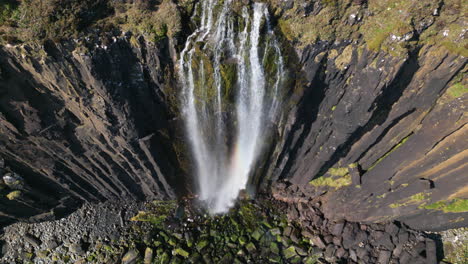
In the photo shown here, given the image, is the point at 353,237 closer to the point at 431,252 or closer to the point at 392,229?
the point at 392,229

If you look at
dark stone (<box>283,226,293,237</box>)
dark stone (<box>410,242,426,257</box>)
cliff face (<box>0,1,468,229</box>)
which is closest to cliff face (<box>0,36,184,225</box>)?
cliff face (<box>0,1,468,229</box>)

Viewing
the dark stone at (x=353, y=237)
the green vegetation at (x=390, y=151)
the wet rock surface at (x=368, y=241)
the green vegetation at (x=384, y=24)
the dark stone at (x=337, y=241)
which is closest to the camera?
the green vegetation at (x=384, y=24)

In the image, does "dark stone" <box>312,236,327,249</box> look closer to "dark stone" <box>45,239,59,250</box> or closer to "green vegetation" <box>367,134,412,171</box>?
"green vegetation" <box>367,134,412,171</box>

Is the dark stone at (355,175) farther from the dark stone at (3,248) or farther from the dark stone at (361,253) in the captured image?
the dark stone at (3,248)

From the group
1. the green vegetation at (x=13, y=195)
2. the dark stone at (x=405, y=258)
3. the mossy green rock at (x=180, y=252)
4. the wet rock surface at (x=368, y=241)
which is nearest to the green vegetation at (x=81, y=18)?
the green vegetation at (x=13, y=195)

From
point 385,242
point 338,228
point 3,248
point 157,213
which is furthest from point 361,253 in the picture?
point 3,248

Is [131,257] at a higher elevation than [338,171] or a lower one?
lower
